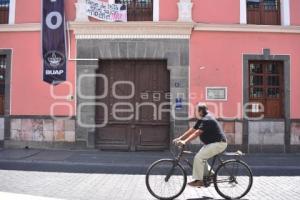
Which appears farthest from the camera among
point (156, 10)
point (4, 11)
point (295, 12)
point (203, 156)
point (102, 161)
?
point (4, 11)

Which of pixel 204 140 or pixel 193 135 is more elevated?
pixel 193 135

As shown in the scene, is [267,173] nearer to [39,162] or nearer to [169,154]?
[169,154]

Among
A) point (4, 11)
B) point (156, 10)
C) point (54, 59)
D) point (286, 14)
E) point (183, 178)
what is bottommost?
point (183, 178)

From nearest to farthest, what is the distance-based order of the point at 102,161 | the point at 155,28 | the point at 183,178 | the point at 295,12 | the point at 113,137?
the point at 183,178 → the point at 102,161 → the point at 155,28 → the point at 113,137 → the point at 295,12

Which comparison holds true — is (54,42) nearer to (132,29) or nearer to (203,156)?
(132,29)

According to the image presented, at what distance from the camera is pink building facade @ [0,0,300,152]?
13.8m

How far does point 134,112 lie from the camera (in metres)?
14.0

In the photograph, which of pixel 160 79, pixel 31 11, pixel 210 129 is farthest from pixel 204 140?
pixel 31 11

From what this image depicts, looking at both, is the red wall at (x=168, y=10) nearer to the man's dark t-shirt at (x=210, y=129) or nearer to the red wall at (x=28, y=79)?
the red wall at (x=28, y=79)

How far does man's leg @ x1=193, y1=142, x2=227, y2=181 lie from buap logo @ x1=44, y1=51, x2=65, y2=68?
7.90 m

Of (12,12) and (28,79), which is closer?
(28,79)

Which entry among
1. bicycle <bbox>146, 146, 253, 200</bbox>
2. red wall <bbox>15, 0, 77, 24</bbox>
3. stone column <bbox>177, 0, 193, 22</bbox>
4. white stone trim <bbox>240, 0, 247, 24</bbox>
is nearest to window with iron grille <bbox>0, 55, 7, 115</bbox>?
red wall <bbox>15, 0, 77, 24</bbox>

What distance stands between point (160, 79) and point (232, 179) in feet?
23.1

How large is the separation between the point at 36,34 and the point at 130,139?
4868 millimetres
